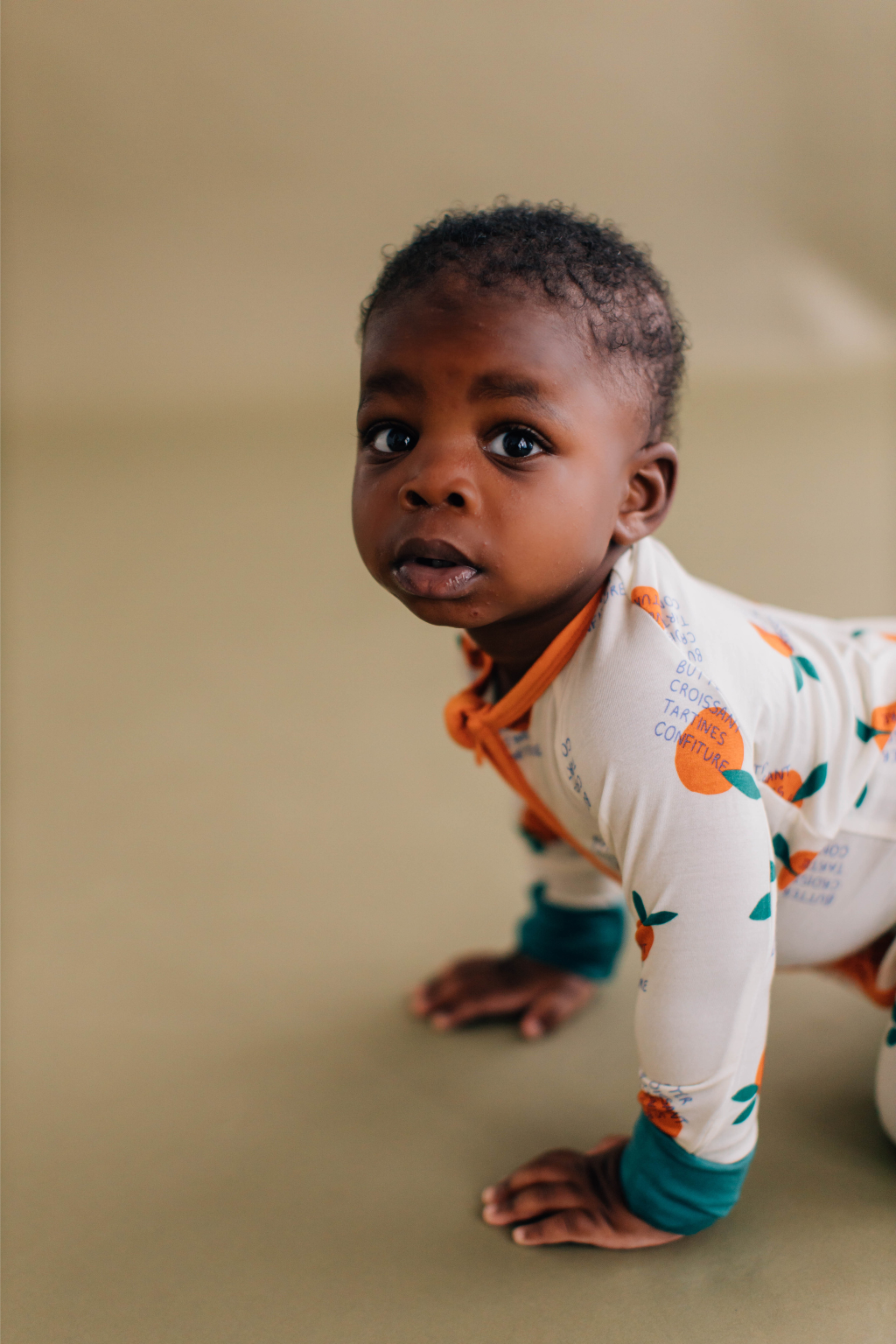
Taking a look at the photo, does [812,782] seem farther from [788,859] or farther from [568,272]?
[568,272]

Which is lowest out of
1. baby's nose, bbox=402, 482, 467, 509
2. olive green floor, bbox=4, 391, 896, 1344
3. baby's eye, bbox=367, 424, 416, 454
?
olive green floor, bbox=4, 391, 896, 1344

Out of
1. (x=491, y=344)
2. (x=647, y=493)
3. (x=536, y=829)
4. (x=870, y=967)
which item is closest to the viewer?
(x=491, y=344)

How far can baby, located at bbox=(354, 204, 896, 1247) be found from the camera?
77 centimetres

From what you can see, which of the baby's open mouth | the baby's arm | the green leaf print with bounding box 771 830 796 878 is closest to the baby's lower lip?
the baby's open mouth

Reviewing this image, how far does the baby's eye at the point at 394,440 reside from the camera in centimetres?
81

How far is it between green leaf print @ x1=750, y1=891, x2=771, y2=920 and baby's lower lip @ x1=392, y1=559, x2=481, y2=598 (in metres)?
0.28

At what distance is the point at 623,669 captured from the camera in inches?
31.7

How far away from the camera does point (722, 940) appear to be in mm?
788

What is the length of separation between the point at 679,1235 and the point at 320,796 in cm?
81

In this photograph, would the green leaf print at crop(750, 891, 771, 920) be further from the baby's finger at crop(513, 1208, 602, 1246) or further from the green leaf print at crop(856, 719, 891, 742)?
the baby's finger at crop(513, 1208, 602, 1246)

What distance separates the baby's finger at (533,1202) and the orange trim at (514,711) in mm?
246

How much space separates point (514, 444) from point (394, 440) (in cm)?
9

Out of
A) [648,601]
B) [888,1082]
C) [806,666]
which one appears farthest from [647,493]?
[888,1082]

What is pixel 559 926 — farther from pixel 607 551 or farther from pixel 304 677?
pixel 304 677
